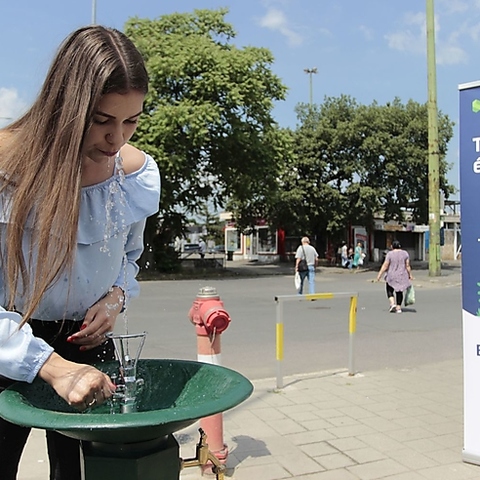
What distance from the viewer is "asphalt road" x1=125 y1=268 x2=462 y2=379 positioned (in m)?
7.14

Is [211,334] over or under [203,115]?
under

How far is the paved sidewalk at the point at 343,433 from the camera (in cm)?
358

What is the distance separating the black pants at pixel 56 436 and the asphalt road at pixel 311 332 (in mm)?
3592

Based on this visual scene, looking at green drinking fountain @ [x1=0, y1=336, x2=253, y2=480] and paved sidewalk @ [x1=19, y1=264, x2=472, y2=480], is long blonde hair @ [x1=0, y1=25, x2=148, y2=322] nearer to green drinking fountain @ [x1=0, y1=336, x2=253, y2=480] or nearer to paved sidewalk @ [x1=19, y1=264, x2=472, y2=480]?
green drinking fountain @ [x1=0, y1=336, x2=253, y2=480]

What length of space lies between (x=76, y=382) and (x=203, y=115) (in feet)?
66.8

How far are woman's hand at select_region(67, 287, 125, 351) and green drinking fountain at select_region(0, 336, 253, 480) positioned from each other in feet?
0.26

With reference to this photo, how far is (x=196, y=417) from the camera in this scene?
1332 millimetres

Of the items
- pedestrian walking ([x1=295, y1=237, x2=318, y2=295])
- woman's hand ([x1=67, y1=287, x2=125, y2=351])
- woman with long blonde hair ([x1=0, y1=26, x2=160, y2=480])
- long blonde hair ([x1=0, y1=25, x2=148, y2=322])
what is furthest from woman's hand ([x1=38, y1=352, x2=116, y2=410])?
pedestrian walking ([x1=295, y1=237, x2=318, y2=295])

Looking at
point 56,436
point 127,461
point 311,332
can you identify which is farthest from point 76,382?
point 311,332

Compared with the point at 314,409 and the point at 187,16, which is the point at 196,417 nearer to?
the point at 314,409

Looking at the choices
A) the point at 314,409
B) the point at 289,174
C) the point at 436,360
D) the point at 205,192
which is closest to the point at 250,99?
the point at 205,192

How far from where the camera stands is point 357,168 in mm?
31078

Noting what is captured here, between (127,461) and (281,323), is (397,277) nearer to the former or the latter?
(281,323)

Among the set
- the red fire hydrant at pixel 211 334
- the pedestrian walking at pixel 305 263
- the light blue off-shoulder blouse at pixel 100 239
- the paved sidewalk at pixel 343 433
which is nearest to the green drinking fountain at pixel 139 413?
the light blue off-shoulder blouse at pixel 100 239
